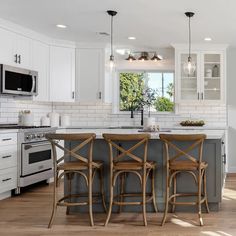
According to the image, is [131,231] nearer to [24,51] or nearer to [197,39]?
[24,51]

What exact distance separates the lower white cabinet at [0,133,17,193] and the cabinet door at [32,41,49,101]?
1.51 m

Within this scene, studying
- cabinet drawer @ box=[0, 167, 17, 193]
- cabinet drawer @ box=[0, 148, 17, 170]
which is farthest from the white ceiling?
cabinet drawer @ box=[0, 167, 17, 193]

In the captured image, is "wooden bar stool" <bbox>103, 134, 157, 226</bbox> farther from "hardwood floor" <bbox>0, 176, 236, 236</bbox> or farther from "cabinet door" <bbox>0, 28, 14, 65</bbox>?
"cabinet door" <bbox>0, 28, 14, 65</bbox>

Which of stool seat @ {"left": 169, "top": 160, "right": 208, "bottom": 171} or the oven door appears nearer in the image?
stool seat @ {"left": 169, "top": 160, "right": 208, "bottom": 171}

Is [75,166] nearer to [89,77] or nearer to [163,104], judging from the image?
[89,77]

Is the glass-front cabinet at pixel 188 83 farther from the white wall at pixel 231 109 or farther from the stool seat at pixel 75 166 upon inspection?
the stool seat at pixel 75 166

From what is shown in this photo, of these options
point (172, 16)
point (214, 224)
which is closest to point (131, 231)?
point (214, 224)

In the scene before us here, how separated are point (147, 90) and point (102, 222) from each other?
3948 mm

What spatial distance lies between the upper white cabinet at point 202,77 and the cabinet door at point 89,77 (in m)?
1.45

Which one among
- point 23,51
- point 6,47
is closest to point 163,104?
point 23,51

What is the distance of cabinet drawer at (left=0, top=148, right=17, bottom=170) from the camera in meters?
4.71

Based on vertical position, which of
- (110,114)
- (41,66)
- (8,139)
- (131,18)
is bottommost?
(8,139)

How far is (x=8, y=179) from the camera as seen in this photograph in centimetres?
484

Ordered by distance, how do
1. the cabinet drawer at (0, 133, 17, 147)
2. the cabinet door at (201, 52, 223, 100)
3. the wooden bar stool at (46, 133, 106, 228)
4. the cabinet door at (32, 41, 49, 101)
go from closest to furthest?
the wooden bar stool at (46, 133, 106, 228) → the cabinet drawer at (0, 133, 17, 147) → the cabinet door at (32, 41, 49, 101) → the cabinet door at (201, 52, 223, 100)
